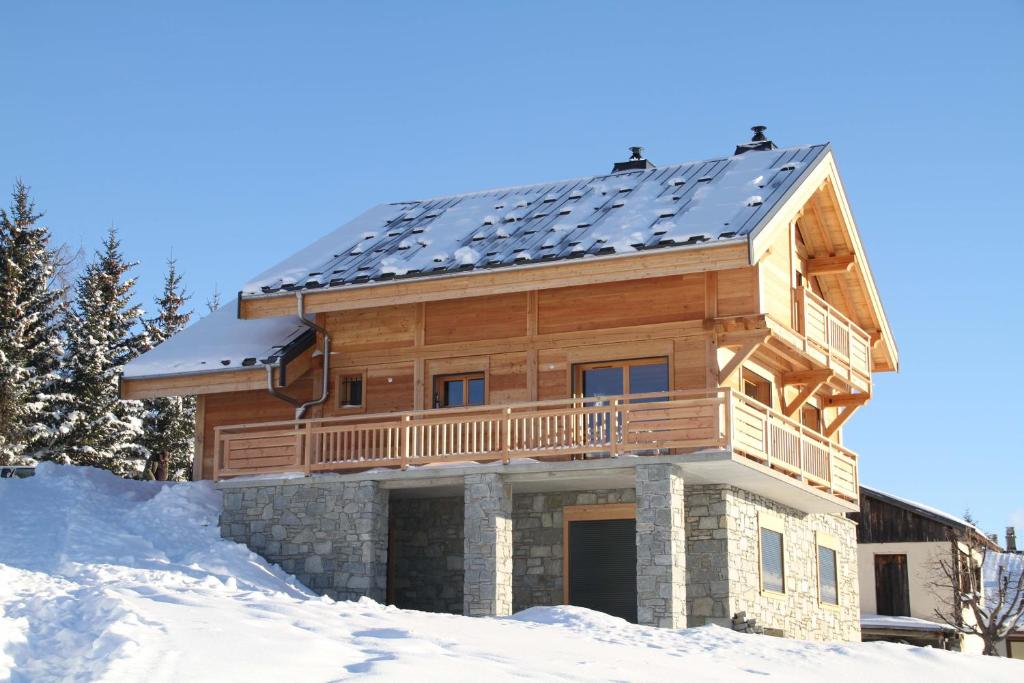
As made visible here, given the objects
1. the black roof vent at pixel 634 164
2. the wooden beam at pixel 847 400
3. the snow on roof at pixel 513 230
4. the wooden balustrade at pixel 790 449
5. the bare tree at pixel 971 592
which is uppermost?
the black roof vent at pixel 634 164

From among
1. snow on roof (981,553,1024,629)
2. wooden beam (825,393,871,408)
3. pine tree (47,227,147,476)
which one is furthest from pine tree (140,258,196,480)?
snow on roof (981,553,1024,629)

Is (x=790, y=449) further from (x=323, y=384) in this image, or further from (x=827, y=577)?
(x=323, y=384)

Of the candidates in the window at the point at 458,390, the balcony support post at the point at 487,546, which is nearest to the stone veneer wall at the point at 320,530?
the balcony support post at the point at 487,546

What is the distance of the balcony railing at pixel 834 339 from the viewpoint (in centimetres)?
2477

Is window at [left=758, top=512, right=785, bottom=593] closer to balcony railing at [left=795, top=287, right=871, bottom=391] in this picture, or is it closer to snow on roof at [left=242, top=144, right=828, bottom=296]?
balcony railing at [left=795, top=287, right=871, bottom=391]

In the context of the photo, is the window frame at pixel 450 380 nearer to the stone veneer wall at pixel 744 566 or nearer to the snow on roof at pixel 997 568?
the stone veneer wall at pixel 744 566

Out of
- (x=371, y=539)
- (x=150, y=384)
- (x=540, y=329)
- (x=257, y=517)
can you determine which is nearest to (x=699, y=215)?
(x=540, y=329)

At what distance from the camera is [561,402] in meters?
22.2

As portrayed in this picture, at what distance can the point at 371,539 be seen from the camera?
22953mm

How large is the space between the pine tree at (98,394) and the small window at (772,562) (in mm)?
19155

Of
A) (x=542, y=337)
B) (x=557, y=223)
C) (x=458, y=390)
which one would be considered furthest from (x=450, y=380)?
(x=557, y=223)

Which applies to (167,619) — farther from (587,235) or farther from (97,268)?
(97,268)

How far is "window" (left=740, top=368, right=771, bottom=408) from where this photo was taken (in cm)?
2441

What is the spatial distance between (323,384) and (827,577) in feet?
34.8
